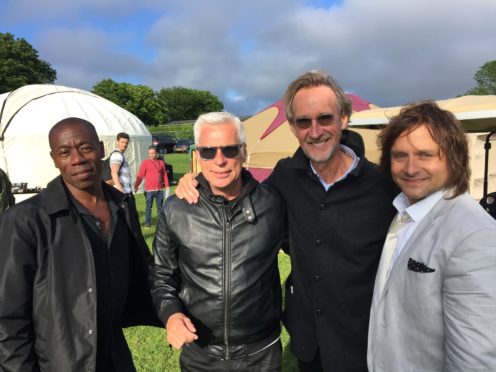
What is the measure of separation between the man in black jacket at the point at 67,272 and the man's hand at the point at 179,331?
0.42 metres

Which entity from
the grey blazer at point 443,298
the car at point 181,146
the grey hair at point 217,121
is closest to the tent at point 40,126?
the grey hair at point 217,121

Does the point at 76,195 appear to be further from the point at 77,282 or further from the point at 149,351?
the point at 149,351

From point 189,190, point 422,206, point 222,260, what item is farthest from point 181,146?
point 422,206

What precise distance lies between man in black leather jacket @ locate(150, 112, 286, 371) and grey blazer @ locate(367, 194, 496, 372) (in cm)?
74

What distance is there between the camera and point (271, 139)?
9.99 m

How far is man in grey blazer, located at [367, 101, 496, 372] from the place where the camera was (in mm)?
1478

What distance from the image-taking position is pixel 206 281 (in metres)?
2.28

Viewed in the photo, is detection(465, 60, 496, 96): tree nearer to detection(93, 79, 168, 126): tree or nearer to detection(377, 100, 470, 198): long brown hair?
detection(93, 79, 168, 126): tree

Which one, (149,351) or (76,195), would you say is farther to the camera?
(149,351)

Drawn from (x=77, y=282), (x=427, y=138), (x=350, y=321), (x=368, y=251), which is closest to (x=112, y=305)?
(x=77, y=282)

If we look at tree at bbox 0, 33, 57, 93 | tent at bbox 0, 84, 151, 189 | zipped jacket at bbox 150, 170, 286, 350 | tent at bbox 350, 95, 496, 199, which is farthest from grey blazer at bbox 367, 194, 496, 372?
tree at bbox 0, 33, 57, 93

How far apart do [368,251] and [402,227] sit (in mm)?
368

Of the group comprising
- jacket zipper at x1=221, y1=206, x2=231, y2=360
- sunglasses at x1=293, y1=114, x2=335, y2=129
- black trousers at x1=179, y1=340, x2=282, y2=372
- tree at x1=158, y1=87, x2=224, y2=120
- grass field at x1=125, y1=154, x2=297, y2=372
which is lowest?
grass field at x1=125, y1=154, x2=297, y2=372

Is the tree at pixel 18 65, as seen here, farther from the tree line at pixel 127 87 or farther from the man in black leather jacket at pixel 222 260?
the man in black leather jacket at pixel 222 260
